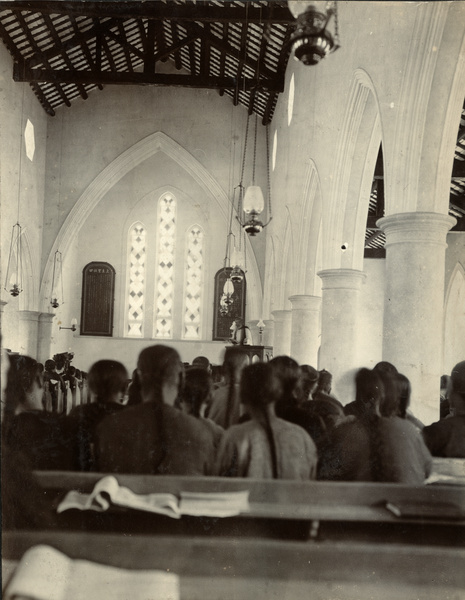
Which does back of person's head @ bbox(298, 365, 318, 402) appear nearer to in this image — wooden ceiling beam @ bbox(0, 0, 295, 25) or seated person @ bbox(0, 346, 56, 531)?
seated person @ bbox(0, 346, 56, 531)

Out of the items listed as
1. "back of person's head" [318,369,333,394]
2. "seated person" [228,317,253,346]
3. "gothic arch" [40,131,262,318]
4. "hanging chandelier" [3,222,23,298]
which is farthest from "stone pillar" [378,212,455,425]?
"hanging chandelier" [3,222,23,298]

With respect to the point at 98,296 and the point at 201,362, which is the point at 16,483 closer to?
the point at 201,362

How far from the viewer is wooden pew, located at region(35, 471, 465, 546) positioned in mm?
2822

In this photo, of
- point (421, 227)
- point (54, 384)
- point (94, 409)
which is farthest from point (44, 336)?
point (421, 227)

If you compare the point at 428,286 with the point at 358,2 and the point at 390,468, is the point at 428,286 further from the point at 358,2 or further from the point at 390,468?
the point at 358,2

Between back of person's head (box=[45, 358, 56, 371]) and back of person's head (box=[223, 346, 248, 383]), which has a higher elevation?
back of person's head (box=[223, 346, 248, 383])

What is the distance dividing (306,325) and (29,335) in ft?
9.05

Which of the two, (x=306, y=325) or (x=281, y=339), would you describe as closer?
(x=281, y=339)

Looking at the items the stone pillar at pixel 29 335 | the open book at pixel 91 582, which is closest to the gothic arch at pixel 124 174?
the stone pillar at pixel 29 335

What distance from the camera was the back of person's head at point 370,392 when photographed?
302cm

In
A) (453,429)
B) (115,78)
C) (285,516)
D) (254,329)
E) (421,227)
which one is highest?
(115,78)

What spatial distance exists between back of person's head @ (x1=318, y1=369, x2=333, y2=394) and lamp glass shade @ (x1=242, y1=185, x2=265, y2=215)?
1.50m

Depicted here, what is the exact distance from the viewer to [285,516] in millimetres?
2836

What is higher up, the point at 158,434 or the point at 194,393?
the point at 194,393
